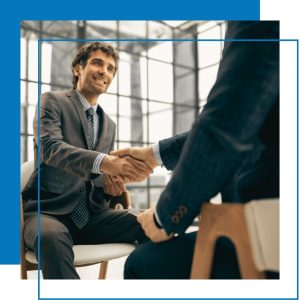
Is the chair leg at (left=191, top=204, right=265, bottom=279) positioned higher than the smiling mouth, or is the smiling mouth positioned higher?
the smiling mouth

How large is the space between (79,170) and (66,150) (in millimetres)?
90

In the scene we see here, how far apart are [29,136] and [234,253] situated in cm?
97

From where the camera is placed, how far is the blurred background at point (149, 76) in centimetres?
143

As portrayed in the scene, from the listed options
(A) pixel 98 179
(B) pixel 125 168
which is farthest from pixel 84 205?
(B) pixel 125 168

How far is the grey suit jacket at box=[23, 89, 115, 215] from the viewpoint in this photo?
1.46 meters

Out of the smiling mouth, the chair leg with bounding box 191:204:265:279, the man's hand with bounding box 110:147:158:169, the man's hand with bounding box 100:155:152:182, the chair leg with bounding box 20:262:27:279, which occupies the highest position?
the smiling mouth

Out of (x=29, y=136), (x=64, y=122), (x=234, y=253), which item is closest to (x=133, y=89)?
(x=64, y=122)

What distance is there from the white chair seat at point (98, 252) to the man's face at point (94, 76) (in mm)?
577

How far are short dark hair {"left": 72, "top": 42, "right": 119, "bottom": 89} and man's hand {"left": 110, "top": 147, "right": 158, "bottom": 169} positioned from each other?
0.31 m

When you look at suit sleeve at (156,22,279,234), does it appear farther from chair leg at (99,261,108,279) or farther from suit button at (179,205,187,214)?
chair leg at (99,261,108,279)

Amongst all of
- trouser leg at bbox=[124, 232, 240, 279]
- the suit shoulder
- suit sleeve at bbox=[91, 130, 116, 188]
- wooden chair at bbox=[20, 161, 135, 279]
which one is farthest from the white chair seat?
the suit shoulder

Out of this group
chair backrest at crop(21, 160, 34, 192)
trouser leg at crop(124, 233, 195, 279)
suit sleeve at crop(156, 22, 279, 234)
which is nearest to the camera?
suit sleeve at crop(156, 22, 279, 234)

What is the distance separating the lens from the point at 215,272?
3.90 feet

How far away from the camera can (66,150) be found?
1.46 m
